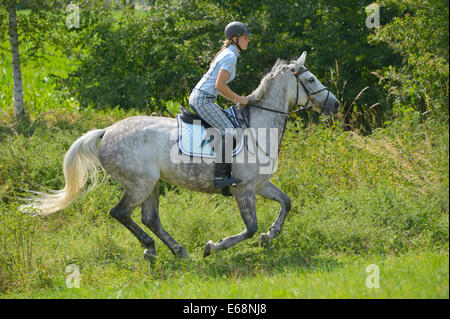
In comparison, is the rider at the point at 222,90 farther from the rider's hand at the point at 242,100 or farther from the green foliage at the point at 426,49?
the green foliage at the point at 426,49

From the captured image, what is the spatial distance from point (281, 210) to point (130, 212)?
2.07m

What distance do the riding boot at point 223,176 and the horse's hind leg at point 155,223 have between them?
1.05 meters

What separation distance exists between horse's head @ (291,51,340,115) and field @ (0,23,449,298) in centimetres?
153

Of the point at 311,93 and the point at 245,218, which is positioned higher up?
the point at 311,93

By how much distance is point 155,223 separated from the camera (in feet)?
25.8

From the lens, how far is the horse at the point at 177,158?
7.38 m

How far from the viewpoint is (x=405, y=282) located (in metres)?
5.34

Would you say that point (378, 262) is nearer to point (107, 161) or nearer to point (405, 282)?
point (405, 282)
